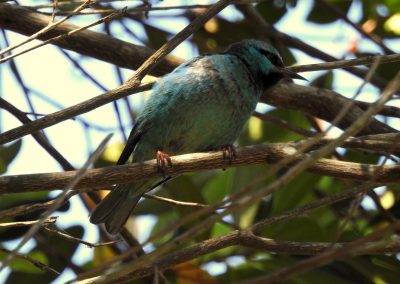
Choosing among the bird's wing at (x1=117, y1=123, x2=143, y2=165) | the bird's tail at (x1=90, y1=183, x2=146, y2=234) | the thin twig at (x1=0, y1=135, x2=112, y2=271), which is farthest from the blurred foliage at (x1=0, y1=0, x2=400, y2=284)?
the thin twig at (x1=0, y1=135, x2=112, y2=271)

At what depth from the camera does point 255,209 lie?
4.64 metres

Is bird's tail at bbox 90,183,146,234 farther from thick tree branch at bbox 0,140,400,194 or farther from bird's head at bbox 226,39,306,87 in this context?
bird's head at bbox 226,39,306,87

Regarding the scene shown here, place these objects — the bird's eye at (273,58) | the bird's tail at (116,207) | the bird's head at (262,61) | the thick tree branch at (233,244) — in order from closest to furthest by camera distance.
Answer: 1. the thick tree branch at (233,244)
2. the bird's tail at (116,207)
3. the bird's head at (262,61)
4. the bird's eye at (273,58)

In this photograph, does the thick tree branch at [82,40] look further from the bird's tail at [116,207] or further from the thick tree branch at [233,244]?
the thick tree branch at [233,244]

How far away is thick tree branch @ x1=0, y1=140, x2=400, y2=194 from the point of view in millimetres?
2857

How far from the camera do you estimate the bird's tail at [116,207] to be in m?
4.21

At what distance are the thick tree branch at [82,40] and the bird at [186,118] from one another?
0.82ft

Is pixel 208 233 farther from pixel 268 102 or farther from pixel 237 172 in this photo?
pixel 268 102

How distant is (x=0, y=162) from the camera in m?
3.90

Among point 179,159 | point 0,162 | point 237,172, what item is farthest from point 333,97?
point 0,162

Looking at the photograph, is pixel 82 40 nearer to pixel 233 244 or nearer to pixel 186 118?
pixel 186 118

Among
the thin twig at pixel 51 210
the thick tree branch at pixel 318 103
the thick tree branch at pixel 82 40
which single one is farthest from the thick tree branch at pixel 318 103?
the thin twig at pixel 51 210

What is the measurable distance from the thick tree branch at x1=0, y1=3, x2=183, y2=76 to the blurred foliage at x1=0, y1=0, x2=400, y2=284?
692 mm

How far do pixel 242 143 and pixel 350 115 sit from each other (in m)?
1.24
